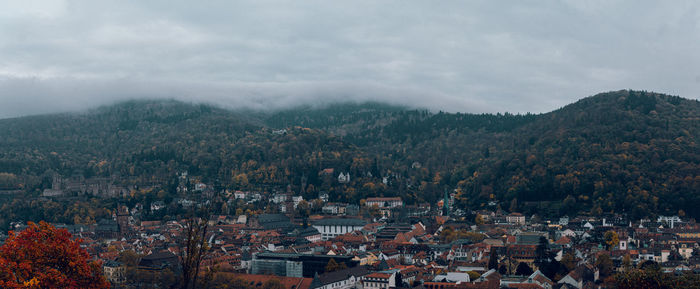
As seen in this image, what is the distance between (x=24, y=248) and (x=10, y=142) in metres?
194

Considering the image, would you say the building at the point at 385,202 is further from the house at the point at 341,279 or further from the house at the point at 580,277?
the house at the point at 580,277

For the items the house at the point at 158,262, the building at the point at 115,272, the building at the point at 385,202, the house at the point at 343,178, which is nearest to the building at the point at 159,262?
the house at the point at 158,262

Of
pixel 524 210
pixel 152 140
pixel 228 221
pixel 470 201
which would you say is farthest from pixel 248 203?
pixel 152 140

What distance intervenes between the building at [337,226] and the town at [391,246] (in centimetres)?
20

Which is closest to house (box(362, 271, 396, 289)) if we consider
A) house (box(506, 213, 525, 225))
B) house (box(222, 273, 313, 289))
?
house (box(222, 273, 313, 289))

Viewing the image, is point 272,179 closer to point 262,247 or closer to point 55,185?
point 55,185

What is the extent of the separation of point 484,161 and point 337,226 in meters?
59.2

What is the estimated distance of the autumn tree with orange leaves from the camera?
946 inches

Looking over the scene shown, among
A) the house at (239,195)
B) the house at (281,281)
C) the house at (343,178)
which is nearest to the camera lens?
the house at (281,281)

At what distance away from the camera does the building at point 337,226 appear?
348 feet

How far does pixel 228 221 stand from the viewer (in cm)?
11325

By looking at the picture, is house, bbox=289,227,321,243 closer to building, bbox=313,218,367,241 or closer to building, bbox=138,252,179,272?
building, bbox=313,218,367,241

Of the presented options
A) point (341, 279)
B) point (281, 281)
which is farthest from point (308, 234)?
point (341, 279)

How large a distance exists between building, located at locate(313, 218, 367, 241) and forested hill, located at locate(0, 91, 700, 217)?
21.1m
